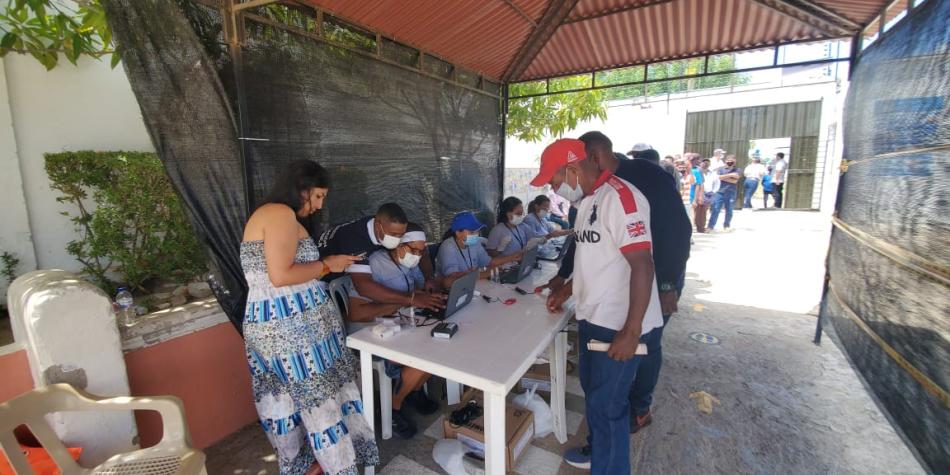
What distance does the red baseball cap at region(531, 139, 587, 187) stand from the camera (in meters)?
1.83

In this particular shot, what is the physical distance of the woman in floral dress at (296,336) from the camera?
1.79 metres

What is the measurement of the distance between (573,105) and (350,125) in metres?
4.34

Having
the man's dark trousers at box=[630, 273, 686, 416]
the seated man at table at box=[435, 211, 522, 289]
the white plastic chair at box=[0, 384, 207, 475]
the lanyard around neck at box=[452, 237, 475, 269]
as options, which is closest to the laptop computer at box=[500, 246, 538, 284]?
the seated man at table at box=[435, 211, 522, 289]

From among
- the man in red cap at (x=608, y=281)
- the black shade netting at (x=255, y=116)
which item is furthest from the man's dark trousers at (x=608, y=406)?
the black shade netting at (x=255, y=116)

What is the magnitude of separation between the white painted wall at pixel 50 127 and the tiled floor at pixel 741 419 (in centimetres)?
Answer: 293

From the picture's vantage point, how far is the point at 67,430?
1733mm

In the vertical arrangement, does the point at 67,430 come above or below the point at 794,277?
above

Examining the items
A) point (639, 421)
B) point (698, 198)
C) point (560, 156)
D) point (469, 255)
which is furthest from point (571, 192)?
point (698, 198)

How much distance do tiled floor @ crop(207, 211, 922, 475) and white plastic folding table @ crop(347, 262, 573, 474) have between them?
0.47 metres

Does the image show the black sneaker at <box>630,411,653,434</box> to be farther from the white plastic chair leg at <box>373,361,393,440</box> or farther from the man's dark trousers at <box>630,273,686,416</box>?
the white plastic chair leg at <box>373,361,393,440</box>

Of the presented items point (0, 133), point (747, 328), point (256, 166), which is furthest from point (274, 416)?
point (747, 328)

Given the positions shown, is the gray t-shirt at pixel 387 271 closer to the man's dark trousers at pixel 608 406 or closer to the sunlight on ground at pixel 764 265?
the man's dark trousers at pixel 608 406

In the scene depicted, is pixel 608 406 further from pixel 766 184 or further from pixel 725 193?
pixel 766 184

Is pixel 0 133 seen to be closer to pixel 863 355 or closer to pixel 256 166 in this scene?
pixel 256 166
